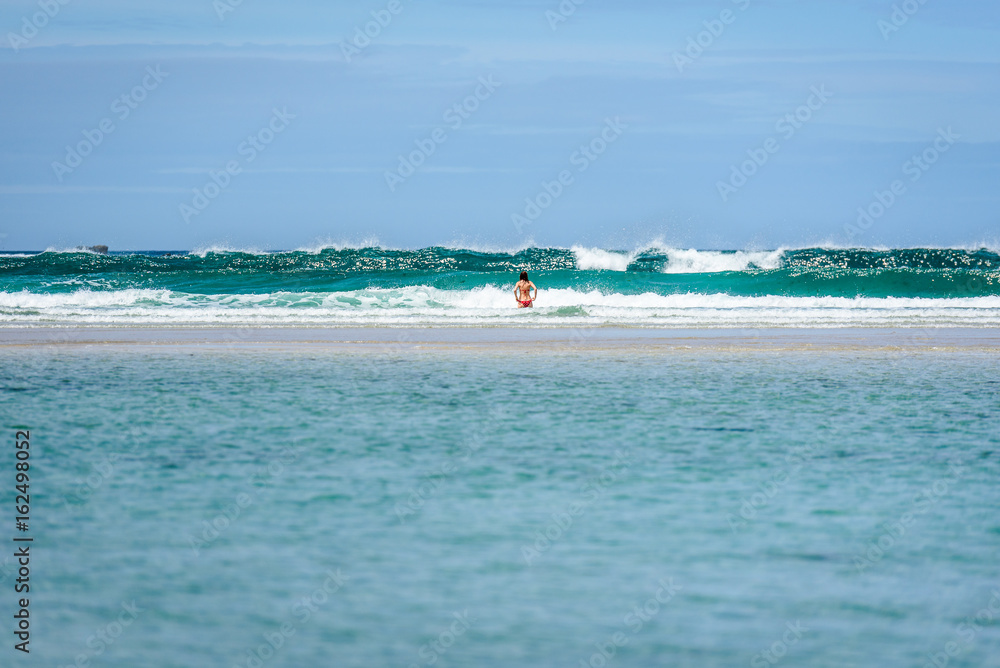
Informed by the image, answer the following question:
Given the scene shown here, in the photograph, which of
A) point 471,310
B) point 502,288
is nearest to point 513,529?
point 471,310

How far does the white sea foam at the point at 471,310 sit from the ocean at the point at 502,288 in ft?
0.19

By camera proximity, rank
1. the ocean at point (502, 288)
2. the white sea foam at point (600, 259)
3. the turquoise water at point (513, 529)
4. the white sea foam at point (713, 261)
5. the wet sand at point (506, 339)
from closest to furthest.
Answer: the turquoise water at point (513, 529), the wet sand at point (506, 339), the ocean at point (502, 288), the white sea foam at point (713, 261), the white sea foam at point (600, 259)

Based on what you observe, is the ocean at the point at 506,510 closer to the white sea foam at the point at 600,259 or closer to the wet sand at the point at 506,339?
the wet sand at the point at 506,339

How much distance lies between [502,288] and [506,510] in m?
31.3

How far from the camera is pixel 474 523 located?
5188 mm

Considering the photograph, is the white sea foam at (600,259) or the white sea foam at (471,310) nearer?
the white sea foam at (471,310)

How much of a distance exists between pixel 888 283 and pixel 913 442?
3319 cm

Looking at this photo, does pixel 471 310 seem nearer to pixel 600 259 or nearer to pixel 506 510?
pixel 506 510

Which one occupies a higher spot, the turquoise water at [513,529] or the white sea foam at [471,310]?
the white sea foam at [471,310]

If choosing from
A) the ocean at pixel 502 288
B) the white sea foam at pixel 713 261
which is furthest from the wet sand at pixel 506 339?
the white sea foam at pixel 713 261

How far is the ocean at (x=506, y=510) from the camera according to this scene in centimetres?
374

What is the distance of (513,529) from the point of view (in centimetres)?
505

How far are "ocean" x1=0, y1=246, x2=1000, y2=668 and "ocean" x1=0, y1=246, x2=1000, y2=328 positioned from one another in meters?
9.40

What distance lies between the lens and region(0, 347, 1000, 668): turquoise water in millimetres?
3723
